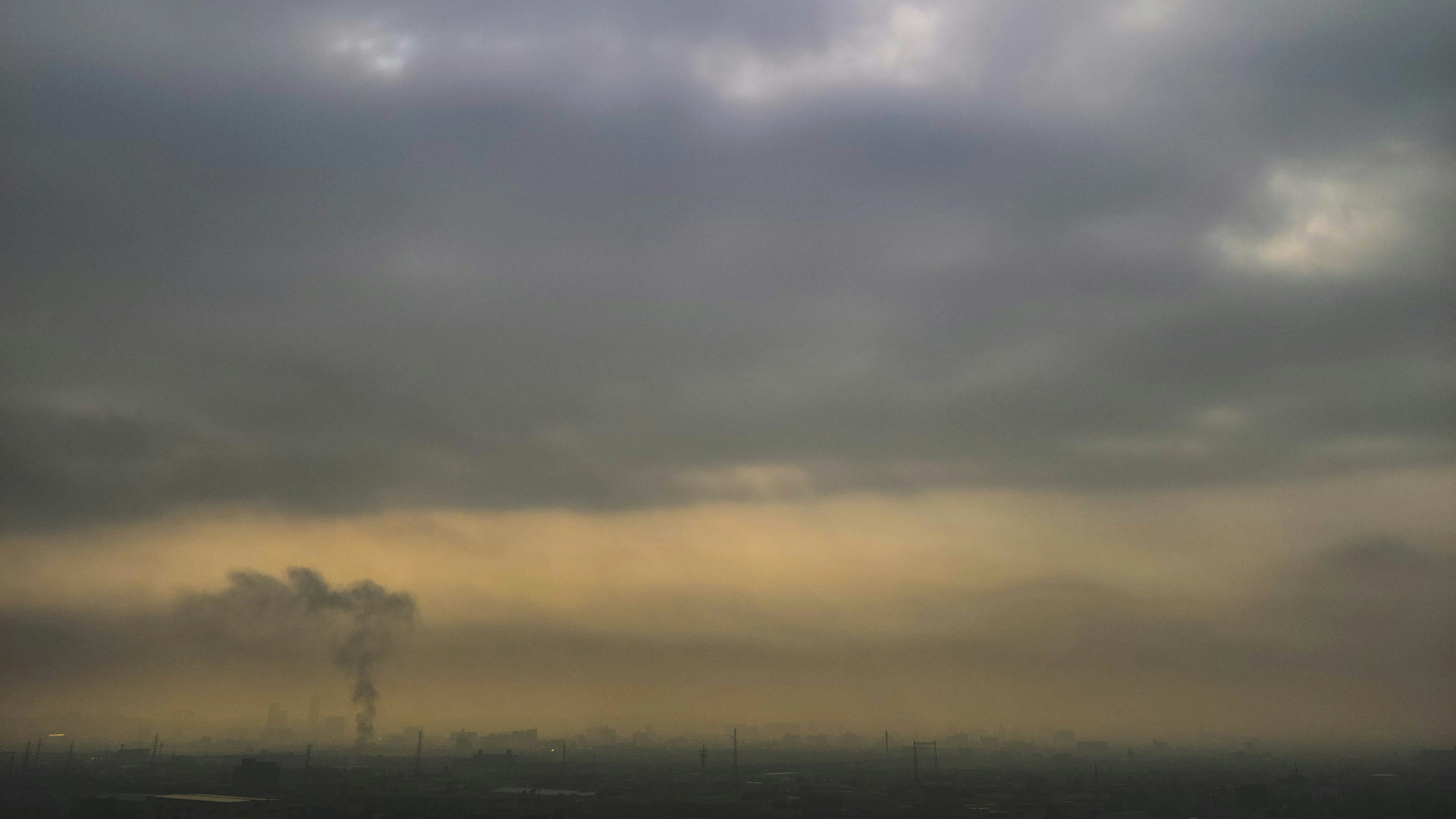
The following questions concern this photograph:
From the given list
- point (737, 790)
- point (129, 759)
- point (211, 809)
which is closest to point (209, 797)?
point (211, 809)

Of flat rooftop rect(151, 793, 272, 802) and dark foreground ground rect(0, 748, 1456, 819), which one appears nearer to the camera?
dark foreground ground rect(0, 748, 1456, 819)

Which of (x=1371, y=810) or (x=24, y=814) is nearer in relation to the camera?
(x=24, y=814)

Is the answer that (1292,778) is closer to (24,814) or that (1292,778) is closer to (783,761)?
(783,761)

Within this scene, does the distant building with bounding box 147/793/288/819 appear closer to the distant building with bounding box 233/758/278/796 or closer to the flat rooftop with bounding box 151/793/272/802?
Result: the flat rooftop with bounding box 151/793/272/802

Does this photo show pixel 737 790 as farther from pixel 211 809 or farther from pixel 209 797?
pixel 211 809

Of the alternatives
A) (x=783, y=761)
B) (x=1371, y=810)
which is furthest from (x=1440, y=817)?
(x=783, y=761)

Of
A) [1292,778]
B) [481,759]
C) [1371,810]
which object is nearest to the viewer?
[1371,810]

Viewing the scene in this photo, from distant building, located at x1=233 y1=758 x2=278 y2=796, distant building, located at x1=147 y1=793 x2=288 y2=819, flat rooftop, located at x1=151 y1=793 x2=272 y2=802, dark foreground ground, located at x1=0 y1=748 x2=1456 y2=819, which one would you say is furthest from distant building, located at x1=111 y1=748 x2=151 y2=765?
distant building, located at x1=147 y1=793 x2=288 y2=819
